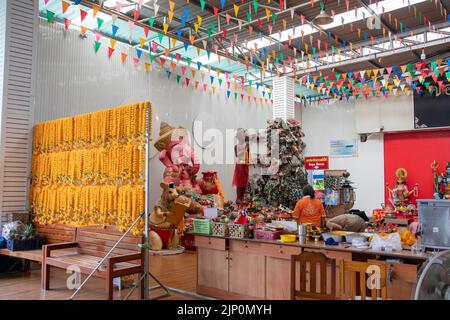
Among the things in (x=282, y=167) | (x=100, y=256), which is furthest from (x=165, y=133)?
(x=100, y=256)

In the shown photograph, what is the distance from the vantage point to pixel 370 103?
14.6 metres

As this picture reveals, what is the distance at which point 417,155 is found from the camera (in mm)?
A: 13719

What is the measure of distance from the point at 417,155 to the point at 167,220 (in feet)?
30.9

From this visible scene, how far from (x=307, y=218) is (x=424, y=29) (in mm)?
6062

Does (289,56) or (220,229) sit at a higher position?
(289,56)

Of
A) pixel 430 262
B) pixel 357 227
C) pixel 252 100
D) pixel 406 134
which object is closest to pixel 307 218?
pixel 357 227

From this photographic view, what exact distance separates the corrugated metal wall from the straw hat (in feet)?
10.9

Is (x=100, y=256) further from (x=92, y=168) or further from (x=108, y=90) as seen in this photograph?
(x=108, y=90)

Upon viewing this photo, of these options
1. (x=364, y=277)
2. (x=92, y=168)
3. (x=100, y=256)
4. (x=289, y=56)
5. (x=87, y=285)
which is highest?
(x=289, y=56)

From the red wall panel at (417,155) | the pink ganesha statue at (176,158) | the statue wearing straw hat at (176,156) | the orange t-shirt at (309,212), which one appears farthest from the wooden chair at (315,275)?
the red wall panel at (417,155)

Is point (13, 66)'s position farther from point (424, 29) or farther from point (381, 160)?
point (381, 160)

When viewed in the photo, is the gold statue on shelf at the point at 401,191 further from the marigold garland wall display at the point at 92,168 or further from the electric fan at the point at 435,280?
the electric fan at the point at 435,280

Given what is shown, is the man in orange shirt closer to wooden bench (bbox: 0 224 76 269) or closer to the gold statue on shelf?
wooden bench (bbox: 0 224 76 269)

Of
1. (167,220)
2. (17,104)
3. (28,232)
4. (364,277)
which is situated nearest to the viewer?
(364,277)
